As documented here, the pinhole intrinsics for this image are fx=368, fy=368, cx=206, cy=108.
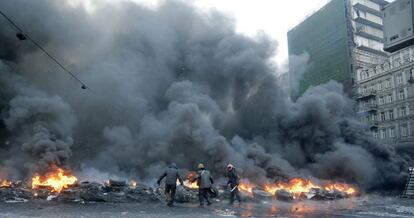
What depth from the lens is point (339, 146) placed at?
2814 cm

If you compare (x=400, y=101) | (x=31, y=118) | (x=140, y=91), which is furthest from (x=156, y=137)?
(x=400, y=101)

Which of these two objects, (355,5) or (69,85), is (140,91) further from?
(355,5)

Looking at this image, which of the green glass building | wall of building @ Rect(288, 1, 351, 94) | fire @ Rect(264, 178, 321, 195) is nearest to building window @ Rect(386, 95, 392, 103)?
the green glass building

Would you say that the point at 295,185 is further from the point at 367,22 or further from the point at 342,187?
the point at 367,22

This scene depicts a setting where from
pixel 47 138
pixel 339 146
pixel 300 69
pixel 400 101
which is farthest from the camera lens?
pixel 300 69

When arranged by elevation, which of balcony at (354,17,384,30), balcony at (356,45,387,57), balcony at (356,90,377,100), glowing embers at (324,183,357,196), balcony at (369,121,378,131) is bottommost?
glowing embers at (324,183,357,196)

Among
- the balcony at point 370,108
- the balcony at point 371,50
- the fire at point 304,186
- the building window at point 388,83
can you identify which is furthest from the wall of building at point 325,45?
the fire at point 304,186

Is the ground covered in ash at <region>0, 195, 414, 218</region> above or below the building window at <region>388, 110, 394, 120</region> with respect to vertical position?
below

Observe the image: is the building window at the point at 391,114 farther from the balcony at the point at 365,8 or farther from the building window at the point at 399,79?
the balcony at the point at 365,8

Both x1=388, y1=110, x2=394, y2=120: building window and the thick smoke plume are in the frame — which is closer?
the thick smoke plume

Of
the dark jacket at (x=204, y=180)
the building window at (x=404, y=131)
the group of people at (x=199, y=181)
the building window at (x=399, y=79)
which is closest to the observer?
the group of people at (x=199, y=181)

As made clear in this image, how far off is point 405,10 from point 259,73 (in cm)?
1298

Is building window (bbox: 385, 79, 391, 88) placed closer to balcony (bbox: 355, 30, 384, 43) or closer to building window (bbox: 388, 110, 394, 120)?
building window (bbox: 388, 110, 394, 120)

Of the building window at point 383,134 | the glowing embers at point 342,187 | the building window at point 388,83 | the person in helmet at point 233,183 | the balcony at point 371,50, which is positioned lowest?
the glowing embers at point 342,187
